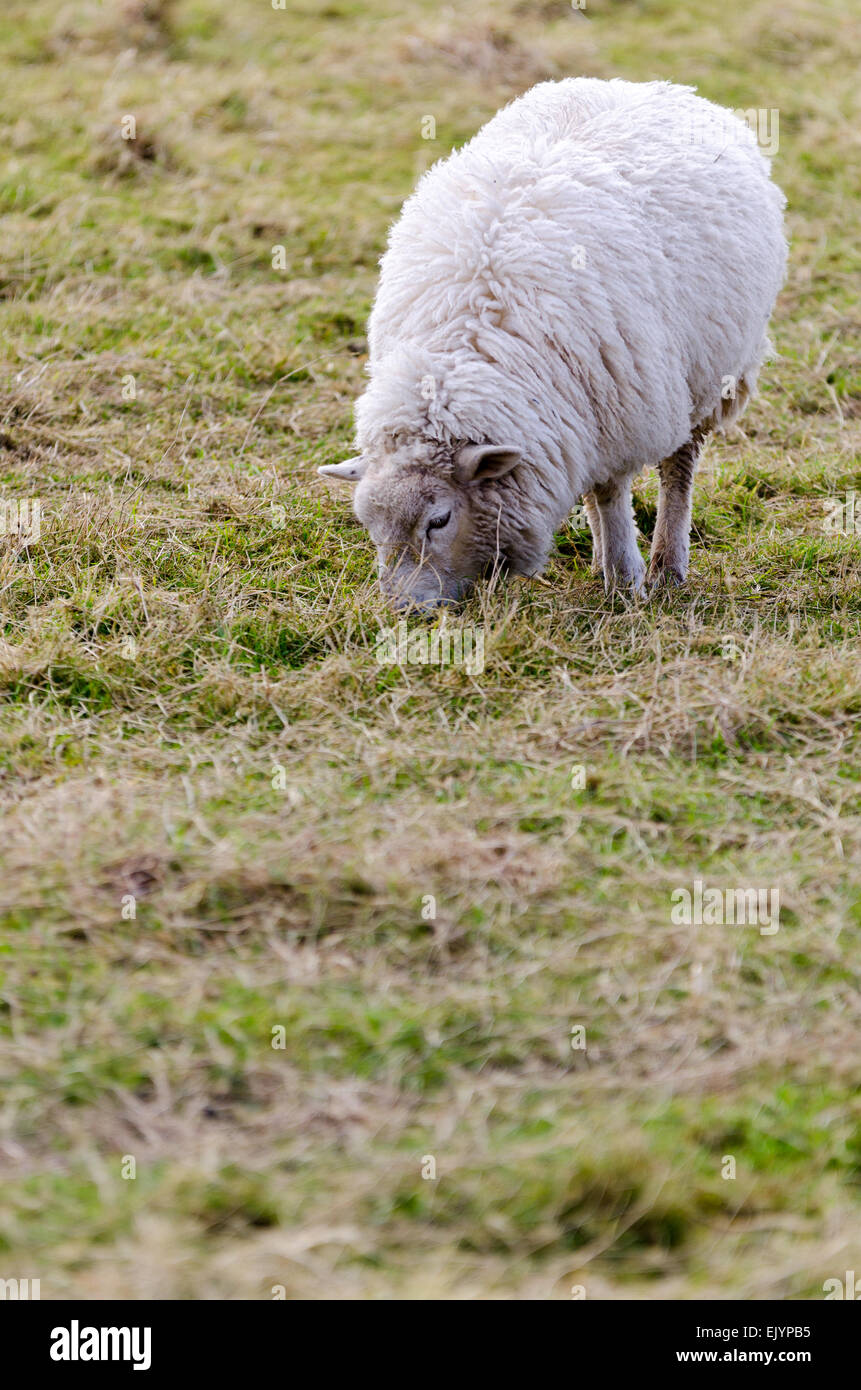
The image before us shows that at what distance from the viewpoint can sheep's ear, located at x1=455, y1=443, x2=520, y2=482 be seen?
478 centimetres

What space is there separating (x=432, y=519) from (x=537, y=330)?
2.45 feet

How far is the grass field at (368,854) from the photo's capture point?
2.96 metres

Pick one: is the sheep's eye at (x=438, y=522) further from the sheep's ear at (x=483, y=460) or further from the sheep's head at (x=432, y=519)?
the sheep's ear at (x=483, y=460)

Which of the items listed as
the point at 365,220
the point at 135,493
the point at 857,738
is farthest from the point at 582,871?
the point at 365,220

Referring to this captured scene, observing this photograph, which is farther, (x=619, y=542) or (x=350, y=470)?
(x=619, y=542)

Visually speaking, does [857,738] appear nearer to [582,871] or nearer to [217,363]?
[582,871]

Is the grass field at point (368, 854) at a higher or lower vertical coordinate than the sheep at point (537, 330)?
lower

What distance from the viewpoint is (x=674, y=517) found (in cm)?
592
